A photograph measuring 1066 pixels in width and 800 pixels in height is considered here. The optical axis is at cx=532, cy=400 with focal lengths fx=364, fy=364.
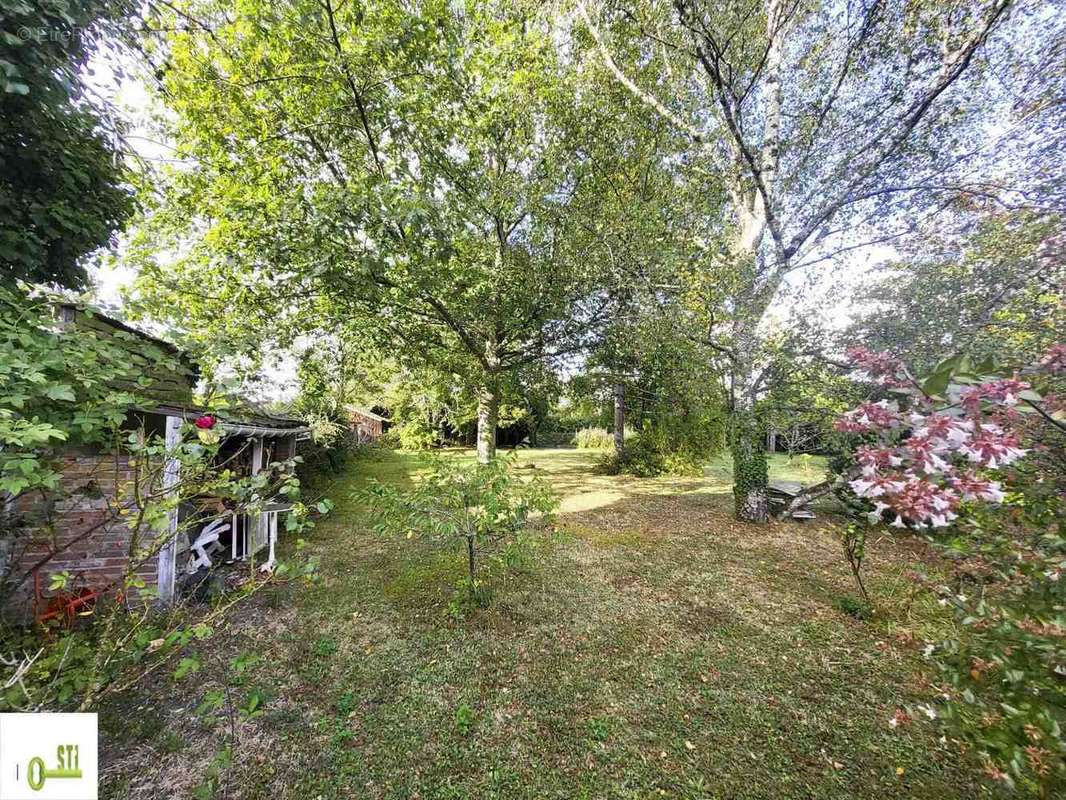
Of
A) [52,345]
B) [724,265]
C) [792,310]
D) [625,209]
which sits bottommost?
[52,345]

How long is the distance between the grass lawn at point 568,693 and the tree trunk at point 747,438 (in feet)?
6.71

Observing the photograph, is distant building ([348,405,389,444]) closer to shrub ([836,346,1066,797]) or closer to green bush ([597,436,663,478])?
green bush ([597,436,663,478])

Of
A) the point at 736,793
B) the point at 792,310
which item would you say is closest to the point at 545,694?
the point at 736,793

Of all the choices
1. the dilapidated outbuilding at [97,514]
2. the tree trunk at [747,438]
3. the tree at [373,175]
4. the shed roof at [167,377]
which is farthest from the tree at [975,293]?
the shed roof at [167,377]

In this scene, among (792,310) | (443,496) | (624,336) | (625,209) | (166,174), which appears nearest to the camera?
(443,496)

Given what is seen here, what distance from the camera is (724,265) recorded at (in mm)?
5637

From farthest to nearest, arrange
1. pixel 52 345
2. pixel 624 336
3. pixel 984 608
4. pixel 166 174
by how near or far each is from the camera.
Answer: pixel 624 336 < pixel 166 174 < pixel 52 345 < pixel 984 608

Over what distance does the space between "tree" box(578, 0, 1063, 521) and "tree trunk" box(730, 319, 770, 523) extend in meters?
0.03

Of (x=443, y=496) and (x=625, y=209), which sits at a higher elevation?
(x=625, y=209)

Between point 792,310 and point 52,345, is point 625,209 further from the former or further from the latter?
point 52,345

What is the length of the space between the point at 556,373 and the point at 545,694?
331 inches

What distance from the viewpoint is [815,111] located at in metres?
6.00

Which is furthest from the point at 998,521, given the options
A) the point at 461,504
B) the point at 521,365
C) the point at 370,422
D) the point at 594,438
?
the point at 370,422

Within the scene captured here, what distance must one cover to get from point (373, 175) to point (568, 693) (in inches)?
285
